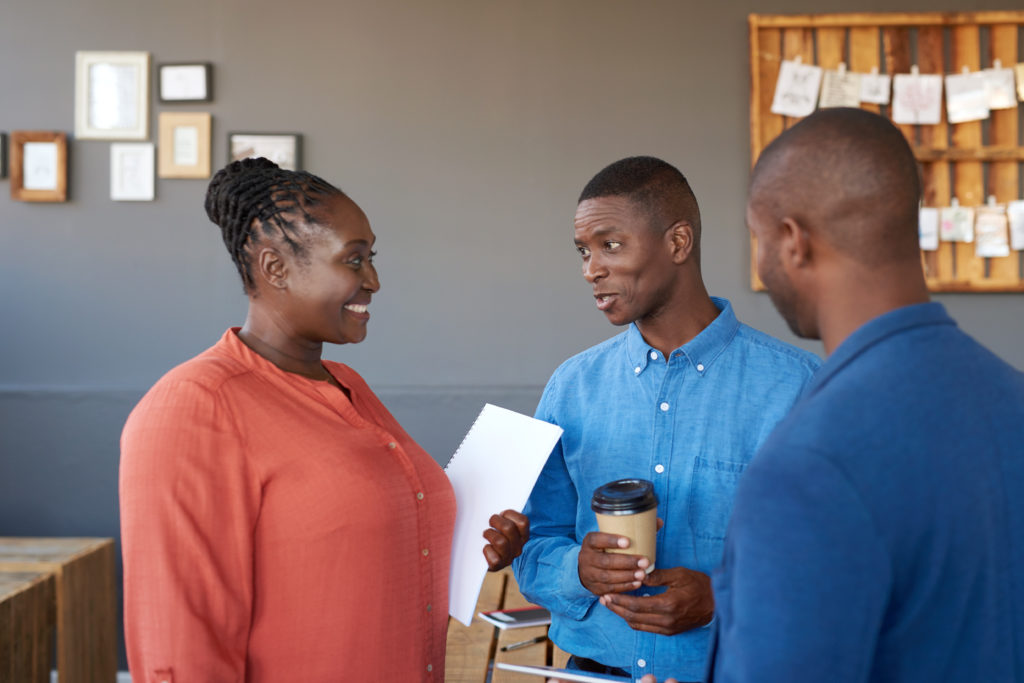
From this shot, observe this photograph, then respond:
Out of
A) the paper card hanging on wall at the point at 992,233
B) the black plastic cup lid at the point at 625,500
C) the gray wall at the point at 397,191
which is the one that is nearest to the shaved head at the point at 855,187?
the black plastic cup lid at the point at 625,500

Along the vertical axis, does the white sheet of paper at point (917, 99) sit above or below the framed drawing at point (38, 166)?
above

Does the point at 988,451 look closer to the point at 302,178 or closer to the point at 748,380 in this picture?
the point at 748,380

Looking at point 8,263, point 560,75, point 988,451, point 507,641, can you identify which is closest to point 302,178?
point 988,451

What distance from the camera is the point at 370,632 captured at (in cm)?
130

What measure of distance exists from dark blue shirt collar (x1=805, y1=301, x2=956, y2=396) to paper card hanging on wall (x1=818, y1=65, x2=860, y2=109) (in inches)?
117

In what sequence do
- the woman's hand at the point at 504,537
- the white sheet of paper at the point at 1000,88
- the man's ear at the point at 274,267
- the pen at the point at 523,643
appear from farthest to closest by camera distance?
1. the white sheet of paper at the point at 1000,88
2. the pen at the point at 523,643
3. the woman's hand at the point at 504,537
4. the man's ear at the point at 274,267

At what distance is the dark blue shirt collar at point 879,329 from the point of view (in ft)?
2.75

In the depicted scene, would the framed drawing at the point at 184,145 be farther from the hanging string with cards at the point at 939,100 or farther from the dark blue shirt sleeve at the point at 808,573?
the dark blue shirt sleeve at the point at 808,573

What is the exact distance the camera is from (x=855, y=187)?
0.89m

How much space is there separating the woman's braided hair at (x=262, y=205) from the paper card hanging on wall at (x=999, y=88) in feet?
10.4

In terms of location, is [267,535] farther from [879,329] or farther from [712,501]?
[879,329]

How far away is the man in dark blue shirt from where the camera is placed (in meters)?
0.75

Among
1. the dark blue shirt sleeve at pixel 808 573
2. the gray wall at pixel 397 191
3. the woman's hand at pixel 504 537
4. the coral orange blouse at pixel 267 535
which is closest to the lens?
the dark blue shirt sleeve at pixel 808 573

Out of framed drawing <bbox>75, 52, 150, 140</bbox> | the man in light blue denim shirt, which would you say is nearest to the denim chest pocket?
the man in light blue denim shirt
